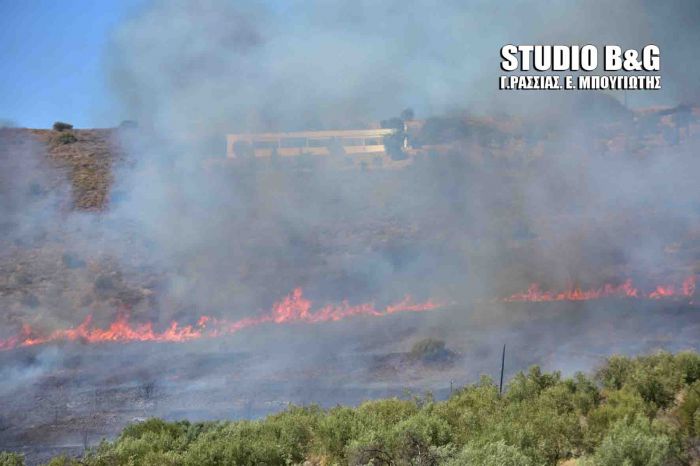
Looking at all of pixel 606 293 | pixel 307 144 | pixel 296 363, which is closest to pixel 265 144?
pixel 307 144

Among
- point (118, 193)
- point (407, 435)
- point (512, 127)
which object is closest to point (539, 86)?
point (512, 127)

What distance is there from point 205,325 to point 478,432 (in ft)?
51.6

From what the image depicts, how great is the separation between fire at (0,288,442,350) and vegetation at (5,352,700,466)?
11.2 m

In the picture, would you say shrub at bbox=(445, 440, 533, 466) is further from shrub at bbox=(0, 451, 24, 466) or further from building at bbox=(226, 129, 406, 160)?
building at bbox=(226, 129, 406, 160)

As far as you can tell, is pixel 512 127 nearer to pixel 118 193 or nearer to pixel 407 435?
pixel 118 193

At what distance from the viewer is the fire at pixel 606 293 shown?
27.5m

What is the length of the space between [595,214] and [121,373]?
23.8 meters

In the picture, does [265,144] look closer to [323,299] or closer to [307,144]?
[307,144]

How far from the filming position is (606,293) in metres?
28.0

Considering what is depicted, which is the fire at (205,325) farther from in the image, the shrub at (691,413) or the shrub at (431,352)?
the shrub at (691,413)

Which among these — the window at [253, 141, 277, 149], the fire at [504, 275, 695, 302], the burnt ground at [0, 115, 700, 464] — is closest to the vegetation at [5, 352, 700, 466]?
the burnt ground at [0, 115, 700, 464]

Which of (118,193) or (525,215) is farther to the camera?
(118,193)

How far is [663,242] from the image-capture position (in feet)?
106

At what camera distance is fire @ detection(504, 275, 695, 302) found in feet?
90.2
